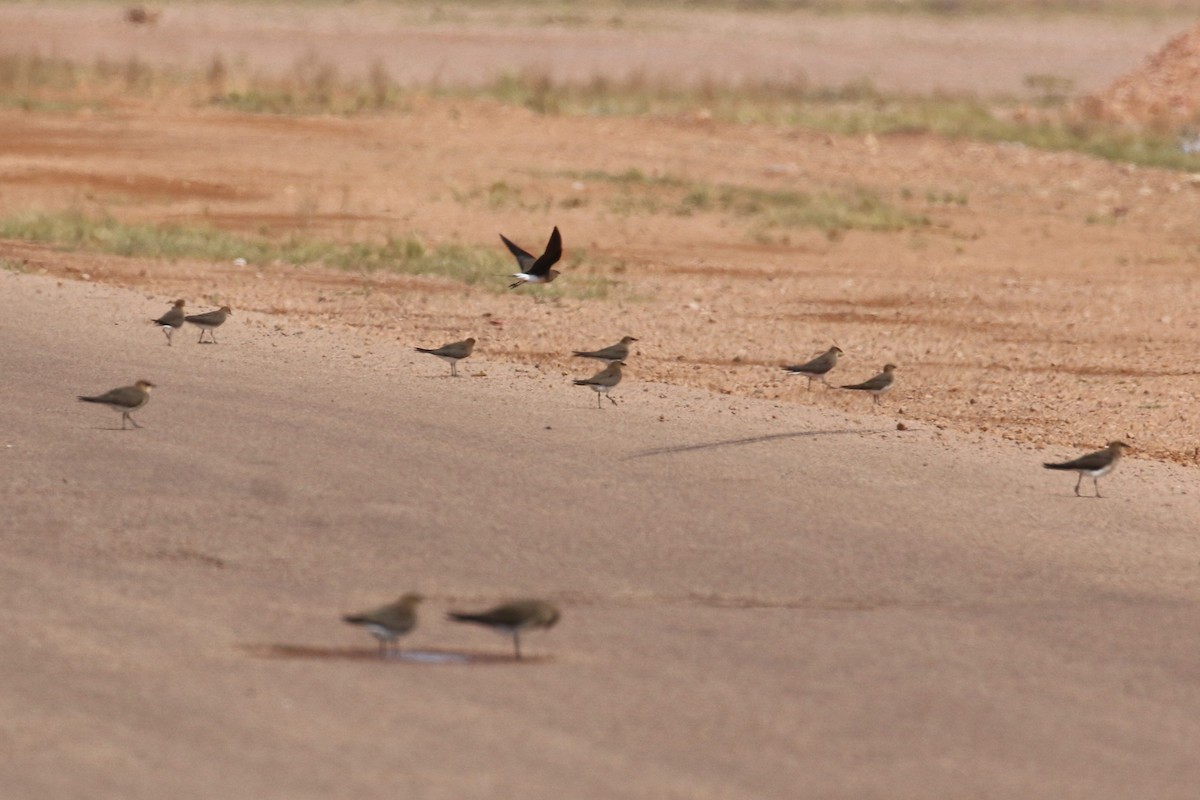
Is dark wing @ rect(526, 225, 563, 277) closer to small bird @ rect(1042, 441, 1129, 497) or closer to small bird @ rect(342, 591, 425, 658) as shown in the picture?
small bird @ rect(1042, 441, 1129, 497)

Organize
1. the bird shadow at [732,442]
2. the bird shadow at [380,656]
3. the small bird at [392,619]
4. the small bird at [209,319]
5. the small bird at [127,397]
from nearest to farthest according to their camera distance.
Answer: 1. the small bird at [392,619]
2. the bird shadow at [380,656]
3. the small bird at [127,397]
4. the bird shadow at [732,442]
5. the small bird at [209,319]

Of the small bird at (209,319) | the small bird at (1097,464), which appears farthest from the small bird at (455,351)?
the small bird at (1097,464)

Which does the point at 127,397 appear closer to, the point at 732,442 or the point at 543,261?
the point at 732,442

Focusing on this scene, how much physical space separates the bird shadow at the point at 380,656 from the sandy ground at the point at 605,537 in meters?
0.03

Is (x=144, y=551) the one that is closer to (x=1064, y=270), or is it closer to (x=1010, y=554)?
(x=1010, y=554)

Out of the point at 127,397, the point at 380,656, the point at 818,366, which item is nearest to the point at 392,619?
the point at 380,656

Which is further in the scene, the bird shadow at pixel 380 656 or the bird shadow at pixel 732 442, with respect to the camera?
the bird shadow at pixel 732 442

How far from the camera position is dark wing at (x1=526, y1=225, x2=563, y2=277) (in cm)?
1509

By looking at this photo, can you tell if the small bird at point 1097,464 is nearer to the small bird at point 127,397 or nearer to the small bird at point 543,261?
the small bird at point 543,261

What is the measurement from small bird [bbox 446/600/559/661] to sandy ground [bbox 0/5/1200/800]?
0.20 meters

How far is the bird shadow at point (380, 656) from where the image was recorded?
312 inches

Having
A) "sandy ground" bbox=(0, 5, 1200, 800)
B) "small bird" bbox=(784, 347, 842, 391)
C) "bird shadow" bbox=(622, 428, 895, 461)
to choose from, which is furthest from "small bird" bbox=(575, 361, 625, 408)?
"small bird" bbox=(784, 347, 842, 391)

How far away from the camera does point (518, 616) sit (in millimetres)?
7770

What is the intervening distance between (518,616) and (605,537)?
8.01 feet
